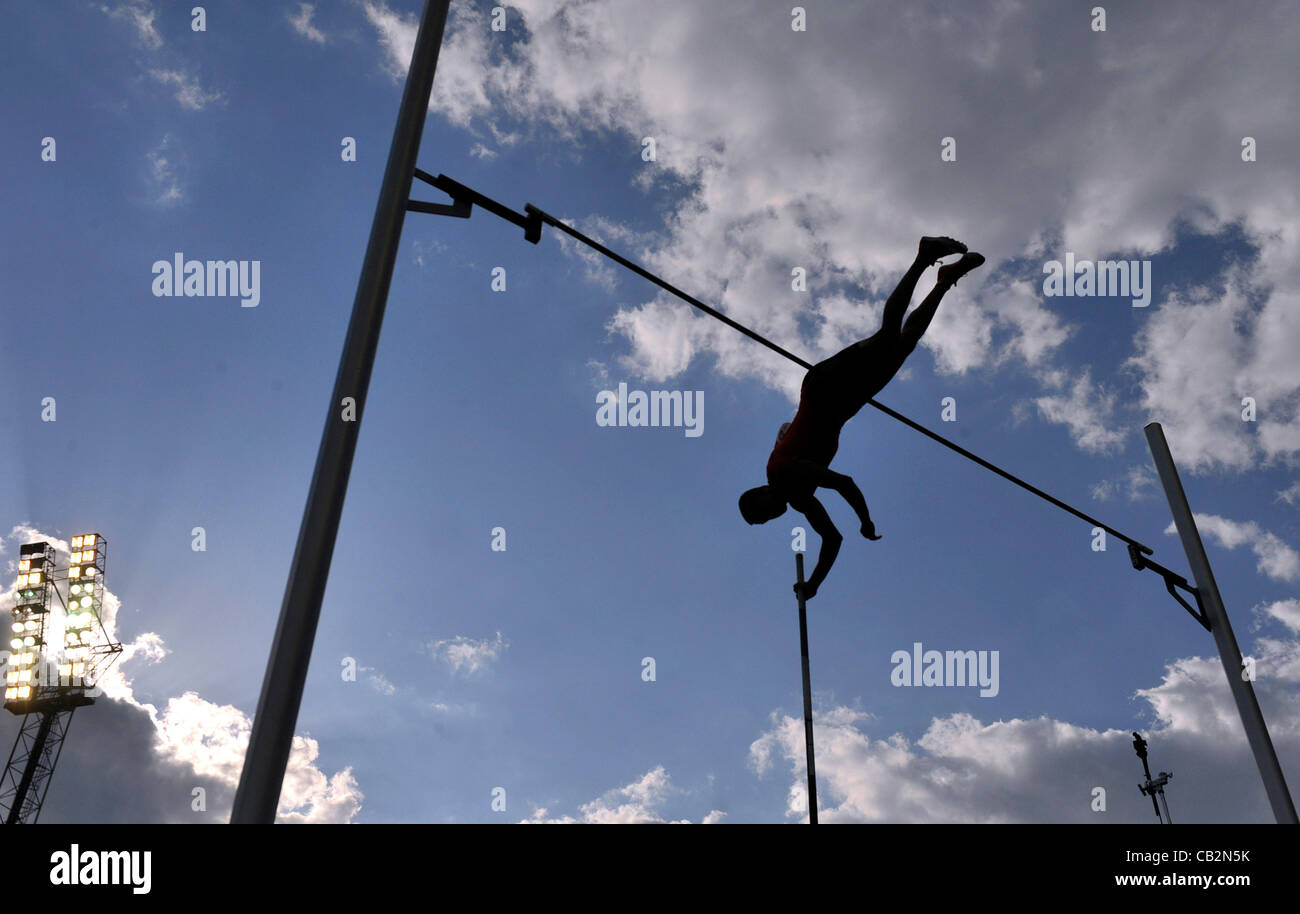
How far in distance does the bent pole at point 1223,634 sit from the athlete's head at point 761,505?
22.9 ft

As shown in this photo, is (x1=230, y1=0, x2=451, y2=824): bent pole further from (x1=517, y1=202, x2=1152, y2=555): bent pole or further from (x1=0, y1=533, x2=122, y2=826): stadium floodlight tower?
(x1=0, y1=533, x2=122, y2=826): stadium floodlight tower

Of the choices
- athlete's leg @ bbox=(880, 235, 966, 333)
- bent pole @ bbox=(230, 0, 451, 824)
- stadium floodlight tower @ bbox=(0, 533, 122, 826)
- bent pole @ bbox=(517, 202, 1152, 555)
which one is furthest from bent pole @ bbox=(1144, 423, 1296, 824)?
stadium floodlight tower @ bbox=(0, 533, 122, 826)

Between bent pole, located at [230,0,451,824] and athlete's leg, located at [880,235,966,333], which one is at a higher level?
athlete's leg, located at [880,235,966,333]

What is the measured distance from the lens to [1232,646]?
10195 millimetres

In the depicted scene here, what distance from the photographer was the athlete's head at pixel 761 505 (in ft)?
20.7

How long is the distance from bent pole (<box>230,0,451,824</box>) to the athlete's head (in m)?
3.05

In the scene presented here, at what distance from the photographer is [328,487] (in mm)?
3965

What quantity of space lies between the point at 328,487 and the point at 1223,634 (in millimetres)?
10543

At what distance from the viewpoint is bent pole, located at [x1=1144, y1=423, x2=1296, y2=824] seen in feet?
30.4
